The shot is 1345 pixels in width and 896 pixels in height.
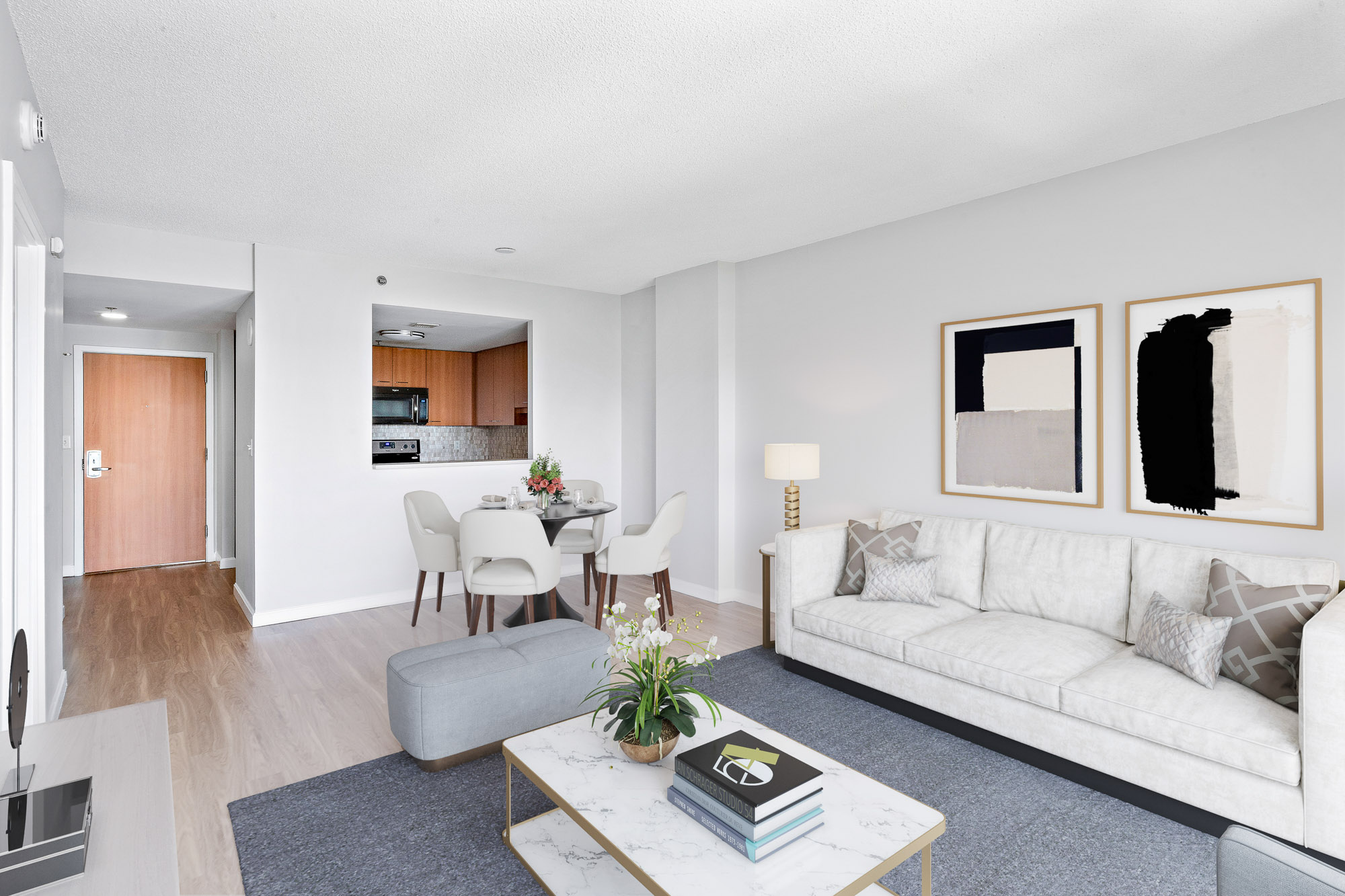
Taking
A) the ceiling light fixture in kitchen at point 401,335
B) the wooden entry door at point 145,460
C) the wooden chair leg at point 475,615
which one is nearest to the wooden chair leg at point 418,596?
the wooden chair leg at point 475,615

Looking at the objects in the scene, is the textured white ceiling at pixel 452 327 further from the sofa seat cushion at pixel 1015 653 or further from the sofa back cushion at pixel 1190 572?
the sofa back cushion at pixel 1190 572

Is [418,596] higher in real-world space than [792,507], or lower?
lower

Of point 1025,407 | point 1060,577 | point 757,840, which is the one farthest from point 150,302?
point 1060,577

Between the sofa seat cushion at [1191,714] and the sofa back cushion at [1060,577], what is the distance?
1.44ft

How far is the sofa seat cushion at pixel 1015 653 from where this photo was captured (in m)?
2.67

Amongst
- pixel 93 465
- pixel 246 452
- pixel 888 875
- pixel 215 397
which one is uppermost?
pixel 215 397

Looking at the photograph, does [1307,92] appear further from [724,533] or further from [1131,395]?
[724,533]

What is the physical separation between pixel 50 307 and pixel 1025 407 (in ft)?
15.2

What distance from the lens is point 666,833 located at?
1.69 metres

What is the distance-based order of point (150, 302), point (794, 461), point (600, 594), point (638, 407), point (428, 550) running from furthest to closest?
point (638, 407) < point (150, 302) < point (428, 550) < point (600, 594) < point (794, 461)

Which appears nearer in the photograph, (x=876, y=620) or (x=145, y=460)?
(x=876, y=620)

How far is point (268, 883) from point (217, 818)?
1.64 feet

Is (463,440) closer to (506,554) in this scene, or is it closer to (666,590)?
(666,590)

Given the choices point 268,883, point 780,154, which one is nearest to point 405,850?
point 268,883
